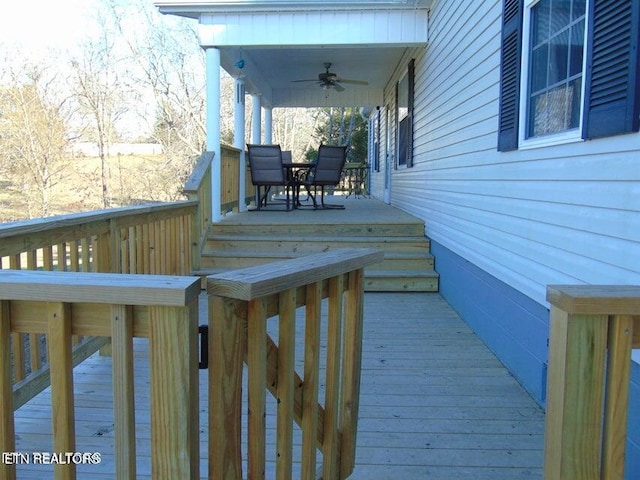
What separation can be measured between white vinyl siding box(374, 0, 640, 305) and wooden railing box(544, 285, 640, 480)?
107cm

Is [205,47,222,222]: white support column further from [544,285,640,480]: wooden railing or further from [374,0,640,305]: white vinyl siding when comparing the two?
[544,285,640,480]: wooden railing

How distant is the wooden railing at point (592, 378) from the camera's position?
1.08 metres

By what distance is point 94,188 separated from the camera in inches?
720

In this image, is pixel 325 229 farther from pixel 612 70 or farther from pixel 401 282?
pixel 612 70

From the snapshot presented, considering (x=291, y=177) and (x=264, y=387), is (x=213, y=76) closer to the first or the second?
(x=291, y=177)

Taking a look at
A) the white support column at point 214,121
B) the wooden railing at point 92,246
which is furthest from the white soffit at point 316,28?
the wooden railing at point 92,246

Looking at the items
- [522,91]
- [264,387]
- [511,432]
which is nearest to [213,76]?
[522,91]

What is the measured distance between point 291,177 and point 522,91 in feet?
18.4

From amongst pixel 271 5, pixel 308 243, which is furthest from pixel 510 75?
pixel 271 5

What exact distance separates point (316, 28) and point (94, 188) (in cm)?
1407

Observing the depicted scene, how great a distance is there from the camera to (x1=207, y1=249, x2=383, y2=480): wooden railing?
3.97 ft

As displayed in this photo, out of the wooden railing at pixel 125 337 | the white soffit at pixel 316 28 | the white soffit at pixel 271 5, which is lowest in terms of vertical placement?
the wooden railing at pixel 125 337

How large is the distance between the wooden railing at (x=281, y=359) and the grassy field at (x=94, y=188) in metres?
15.6

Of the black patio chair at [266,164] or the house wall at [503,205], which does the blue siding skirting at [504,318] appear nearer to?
the house wall at [503,205]
